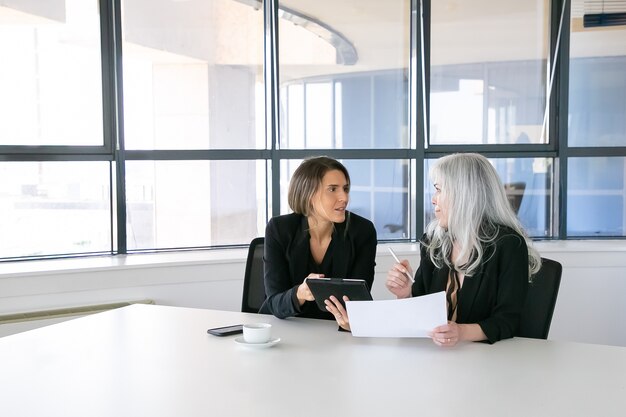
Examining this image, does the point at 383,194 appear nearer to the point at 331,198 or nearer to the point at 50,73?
the point at 331,198

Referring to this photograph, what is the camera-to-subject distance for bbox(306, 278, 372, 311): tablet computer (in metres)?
2.24

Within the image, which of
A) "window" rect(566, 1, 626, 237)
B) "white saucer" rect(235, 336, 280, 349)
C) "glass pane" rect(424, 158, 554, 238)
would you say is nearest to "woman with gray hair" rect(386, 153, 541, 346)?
"white saucer" rect(235, 336, 280, 349)

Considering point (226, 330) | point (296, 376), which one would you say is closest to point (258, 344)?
point (226, 330)

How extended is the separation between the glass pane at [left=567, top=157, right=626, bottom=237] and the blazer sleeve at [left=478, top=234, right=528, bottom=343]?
103 inches

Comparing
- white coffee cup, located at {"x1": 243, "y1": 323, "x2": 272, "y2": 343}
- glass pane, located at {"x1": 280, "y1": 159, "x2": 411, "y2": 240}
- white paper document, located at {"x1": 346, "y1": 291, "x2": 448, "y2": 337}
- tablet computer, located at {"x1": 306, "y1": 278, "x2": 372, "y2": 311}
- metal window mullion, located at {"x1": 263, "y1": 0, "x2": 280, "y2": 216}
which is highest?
metal window mullion, located at {"x1": 263, "y1": 0, "x2": 280, "y2": 216}

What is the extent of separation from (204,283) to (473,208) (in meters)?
2.03

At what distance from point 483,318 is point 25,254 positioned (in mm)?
2758

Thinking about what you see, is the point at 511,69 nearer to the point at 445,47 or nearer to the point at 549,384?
the point at 445,47

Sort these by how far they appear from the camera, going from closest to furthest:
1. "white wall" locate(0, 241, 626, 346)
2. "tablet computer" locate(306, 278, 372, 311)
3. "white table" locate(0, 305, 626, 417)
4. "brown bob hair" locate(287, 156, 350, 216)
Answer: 1. "white table" locate(0, 305, 626, 417)
2. "tablet computer" locate(306, 278, 372, 311)
3. "brown bob hair" locate(287, 156, 350, 216)
4. "white wall" locate(0, 241, 626, 346)

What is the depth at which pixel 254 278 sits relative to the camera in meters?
3.00

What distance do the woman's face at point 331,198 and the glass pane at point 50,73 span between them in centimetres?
192

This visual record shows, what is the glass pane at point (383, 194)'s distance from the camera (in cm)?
469

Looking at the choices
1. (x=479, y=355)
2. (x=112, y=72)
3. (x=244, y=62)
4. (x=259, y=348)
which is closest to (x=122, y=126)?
(x=112, y=72)

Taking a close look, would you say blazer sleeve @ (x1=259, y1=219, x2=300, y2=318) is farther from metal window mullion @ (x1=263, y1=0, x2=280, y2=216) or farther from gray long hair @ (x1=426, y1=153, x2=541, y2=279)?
metal window mullion @ (x1=263, y1=0, x2=280, y2=216)
